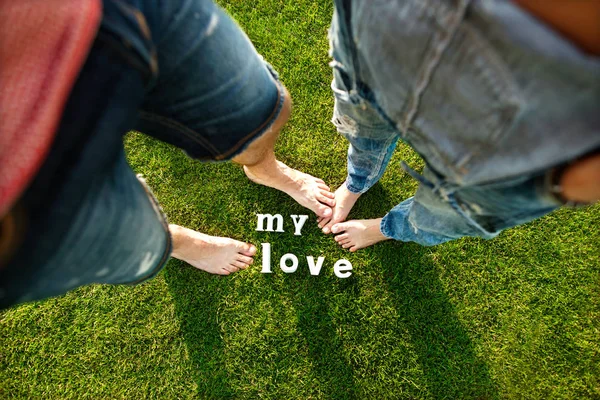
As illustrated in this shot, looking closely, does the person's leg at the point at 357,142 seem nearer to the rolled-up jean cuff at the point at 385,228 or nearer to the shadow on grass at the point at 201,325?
the rolled-up jean cuff at the point at 385,228

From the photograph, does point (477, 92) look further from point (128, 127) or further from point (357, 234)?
point (357, 234)

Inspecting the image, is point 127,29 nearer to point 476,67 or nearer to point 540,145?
point 476,67

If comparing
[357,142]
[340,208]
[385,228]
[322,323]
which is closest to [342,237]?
[340,208]

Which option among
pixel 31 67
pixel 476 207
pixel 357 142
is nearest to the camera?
pixel 31 67

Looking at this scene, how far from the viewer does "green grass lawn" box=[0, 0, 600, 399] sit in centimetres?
202

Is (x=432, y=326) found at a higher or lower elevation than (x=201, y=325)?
higher

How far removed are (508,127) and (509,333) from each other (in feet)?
6.01

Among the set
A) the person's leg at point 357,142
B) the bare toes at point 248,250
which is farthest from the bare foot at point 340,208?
the bare toes at point 248,250

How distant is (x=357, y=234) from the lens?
213cm

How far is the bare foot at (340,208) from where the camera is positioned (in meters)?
2.13

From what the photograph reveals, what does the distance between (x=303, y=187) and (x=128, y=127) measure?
144 centimetres

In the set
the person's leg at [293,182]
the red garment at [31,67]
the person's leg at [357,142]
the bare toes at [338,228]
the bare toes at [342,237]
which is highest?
the red garment at [31,67]

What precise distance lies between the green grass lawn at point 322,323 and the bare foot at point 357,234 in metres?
0.06

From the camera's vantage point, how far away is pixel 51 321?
206cm
